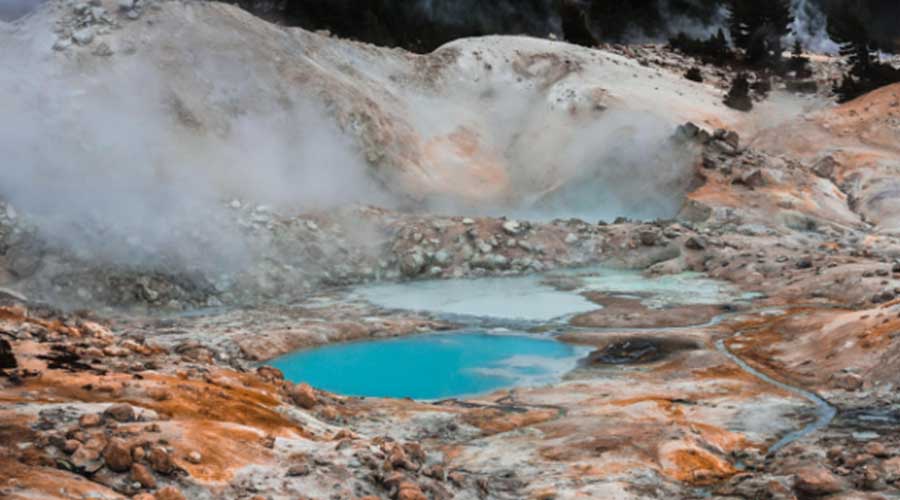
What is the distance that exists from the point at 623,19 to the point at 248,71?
86.4 ft

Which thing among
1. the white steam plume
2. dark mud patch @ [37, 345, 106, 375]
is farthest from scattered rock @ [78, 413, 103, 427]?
the white steam plume

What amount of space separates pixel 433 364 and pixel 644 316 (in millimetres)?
3976

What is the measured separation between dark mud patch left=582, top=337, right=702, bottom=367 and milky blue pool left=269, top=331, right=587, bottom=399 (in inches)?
13.5

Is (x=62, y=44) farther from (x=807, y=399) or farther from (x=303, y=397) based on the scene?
(x=807, y=399)

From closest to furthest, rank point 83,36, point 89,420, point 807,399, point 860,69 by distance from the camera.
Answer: point 89,420 → point 807,399 → point 83,36 → point 860,69

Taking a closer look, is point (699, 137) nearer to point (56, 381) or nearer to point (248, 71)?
point (248, 71)

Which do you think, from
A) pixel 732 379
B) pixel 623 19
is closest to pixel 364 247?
pixel 732 379

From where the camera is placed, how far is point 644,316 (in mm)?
15477

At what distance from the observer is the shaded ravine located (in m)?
8.61

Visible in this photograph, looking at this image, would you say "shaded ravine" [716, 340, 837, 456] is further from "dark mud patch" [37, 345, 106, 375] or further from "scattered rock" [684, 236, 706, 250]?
"scattered rock" [684, 236, 706, 250]

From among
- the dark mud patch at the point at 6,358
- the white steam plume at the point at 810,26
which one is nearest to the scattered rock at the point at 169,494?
the dark mud patch at the point at 6,358

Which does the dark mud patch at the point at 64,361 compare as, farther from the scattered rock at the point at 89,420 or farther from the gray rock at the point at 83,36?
the gray rock at the point at 83,36

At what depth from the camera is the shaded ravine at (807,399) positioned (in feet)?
28.2

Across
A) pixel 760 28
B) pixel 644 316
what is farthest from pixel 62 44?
pixel 760 28
